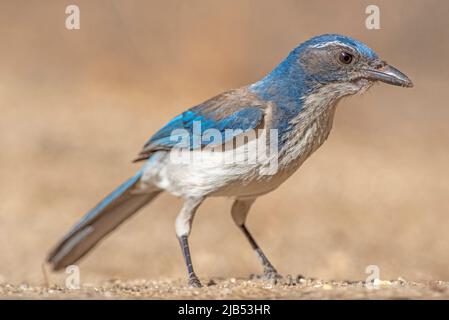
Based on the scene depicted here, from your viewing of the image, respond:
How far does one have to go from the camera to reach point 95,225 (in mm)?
7816

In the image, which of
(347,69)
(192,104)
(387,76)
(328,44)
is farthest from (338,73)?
(192,104)

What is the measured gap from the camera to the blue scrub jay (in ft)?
21.0

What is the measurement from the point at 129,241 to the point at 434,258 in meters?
3.74

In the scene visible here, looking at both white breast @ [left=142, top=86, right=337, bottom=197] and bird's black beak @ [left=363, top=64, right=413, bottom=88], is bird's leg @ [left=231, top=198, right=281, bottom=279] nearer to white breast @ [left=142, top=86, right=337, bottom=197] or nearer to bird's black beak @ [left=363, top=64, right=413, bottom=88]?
white breast @ [left=142, top=86, right=337, bottom=197]

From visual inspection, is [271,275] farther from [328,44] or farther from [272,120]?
[328,44]

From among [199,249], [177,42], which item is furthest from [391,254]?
[177,42]

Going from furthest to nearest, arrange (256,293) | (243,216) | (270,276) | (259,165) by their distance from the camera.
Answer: (243,216) < (270,276) < (259,165) < (256,293)

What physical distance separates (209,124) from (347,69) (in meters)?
1.19

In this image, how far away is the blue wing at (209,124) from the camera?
6.52 metres

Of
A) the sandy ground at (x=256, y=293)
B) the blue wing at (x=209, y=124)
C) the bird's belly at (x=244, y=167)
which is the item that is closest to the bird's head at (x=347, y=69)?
the bird's belly at (x=244, y=167)

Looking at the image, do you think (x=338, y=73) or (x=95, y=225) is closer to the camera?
(x=338, y=73)

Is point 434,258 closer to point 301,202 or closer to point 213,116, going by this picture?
point 301,202

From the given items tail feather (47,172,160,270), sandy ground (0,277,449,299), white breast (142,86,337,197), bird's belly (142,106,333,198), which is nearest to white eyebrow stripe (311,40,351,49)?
white breast (142,86,337,197)

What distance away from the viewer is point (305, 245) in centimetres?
1031
